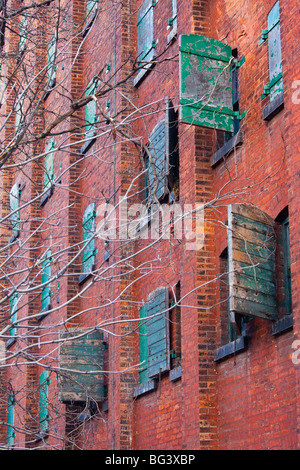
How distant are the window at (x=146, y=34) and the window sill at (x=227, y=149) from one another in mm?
4061

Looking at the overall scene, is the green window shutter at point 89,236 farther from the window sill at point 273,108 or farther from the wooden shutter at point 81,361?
the window sill at point 273,108

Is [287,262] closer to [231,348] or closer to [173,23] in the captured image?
[231,348]

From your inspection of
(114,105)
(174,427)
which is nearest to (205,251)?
(174,427)

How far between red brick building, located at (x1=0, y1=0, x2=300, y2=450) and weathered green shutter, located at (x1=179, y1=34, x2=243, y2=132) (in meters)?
0.02

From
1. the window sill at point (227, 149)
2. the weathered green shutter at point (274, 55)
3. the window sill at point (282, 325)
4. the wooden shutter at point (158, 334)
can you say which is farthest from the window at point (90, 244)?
the window sill at point (282, 325)

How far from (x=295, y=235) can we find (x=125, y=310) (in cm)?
660

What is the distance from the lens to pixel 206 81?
38.8ft

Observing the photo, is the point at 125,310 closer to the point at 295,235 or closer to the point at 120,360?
the point at 120,360

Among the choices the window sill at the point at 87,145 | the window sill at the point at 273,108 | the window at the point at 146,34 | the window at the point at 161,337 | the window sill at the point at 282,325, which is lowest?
the window sill at the point at 282,325

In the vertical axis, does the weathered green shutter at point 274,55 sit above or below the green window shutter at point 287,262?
above

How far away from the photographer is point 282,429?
9.09 m

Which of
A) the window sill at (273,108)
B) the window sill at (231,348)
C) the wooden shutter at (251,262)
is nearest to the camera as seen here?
the wooden shutter at (251,262)

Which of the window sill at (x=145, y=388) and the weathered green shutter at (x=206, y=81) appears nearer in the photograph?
the weathered green shutter at (x=206, y=81)

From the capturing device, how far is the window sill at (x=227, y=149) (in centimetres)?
1116
